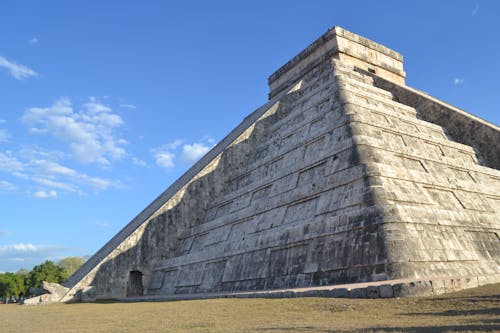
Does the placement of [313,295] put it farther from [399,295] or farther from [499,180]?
[499,180]

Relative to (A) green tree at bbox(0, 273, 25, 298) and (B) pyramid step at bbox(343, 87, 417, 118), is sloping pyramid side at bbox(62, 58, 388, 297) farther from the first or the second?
(A) green tree at bbox(0, 273, 25, 298)

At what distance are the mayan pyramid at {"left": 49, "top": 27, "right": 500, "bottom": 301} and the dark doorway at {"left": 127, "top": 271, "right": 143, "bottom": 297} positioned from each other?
0.04 metres

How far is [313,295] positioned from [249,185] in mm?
7623

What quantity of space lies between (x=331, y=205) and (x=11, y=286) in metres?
42.3

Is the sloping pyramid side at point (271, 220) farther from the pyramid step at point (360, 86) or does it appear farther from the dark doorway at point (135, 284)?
the pyramid step at point (360, 86)

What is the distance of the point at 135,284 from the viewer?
643 inches

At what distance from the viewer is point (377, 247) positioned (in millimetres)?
8586

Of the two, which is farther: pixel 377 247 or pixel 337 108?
pixel 337 108

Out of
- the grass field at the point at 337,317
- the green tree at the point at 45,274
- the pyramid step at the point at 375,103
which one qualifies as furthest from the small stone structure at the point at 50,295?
the green tree at the point at 45,274

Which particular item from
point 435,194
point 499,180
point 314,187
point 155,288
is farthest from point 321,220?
point 155,288

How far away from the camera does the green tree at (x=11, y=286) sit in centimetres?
4181

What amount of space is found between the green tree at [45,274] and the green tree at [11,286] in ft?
9.85

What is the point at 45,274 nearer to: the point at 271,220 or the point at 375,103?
the point at 271,220

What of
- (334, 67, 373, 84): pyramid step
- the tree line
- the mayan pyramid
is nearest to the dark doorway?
the mayan pyramid
